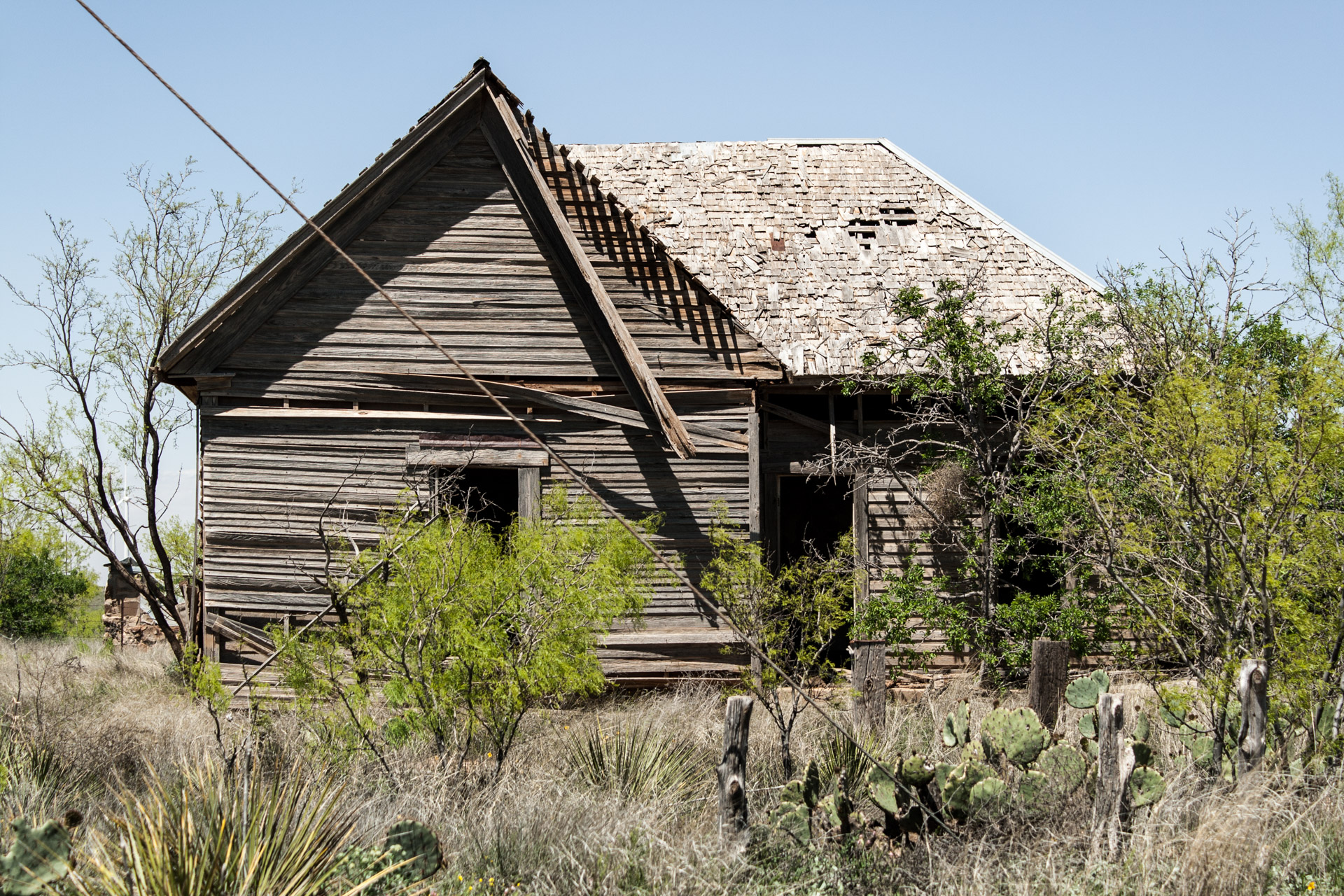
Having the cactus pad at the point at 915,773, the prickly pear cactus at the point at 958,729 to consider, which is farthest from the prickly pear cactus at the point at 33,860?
the prickly pear cactus at the point at 958,729

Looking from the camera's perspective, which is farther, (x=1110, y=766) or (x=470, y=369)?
(x=470, y=369)

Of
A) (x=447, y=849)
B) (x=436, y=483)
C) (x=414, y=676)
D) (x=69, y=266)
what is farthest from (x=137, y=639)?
(x=447, y=849)

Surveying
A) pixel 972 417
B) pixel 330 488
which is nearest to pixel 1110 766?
pixel 972 417

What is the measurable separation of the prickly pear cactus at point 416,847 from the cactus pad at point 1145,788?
11.7 ft

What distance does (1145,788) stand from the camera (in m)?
5.32

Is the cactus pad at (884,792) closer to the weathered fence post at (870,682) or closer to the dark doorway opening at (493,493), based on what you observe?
the weathered fence post at (870,682)

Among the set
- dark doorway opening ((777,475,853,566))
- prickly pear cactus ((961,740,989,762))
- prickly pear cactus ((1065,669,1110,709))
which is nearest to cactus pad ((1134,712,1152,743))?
prickly pear cactus ((1065,669,1110,709))

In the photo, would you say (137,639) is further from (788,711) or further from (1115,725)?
(1115,725)

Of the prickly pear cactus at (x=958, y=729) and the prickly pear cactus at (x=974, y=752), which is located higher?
the prickly pear cactus at (x=958, y=729)

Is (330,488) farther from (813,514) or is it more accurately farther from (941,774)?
(813,514)

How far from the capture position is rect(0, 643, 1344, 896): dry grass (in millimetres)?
4938

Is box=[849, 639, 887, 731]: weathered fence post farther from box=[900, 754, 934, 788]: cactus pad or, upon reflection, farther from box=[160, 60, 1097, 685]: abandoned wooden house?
box=[160, 60, 1097, 685]: abandoned wooden house

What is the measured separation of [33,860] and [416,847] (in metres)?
1.54

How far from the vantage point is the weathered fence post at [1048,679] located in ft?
22.4
